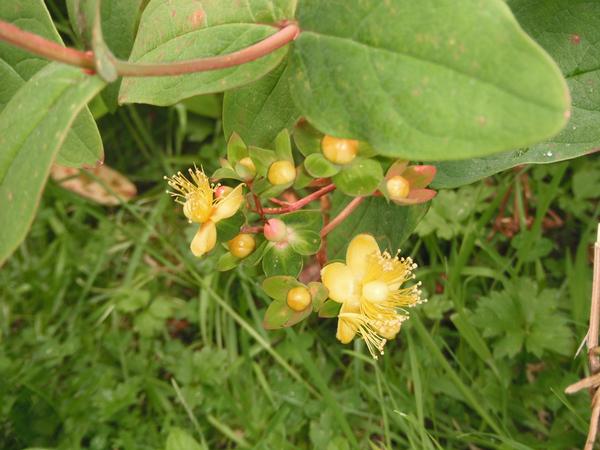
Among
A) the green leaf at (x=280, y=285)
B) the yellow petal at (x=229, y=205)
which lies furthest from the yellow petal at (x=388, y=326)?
the yellow petal at (x=229, y=205)

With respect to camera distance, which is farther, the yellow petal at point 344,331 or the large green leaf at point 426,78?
the yellow petal at point 344,331

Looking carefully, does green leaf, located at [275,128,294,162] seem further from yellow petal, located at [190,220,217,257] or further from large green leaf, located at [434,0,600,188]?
large green leaf, located at [434,0,600,188]

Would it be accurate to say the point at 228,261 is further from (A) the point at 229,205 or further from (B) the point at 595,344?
(B) the point at 595,344

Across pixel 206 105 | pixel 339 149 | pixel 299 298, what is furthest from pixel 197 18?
pixel 206 105

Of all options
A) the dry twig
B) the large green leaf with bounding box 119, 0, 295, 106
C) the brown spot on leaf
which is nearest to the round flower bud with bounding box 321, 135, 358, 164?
the large green leaf with bounding box 119, 0, 295, 106

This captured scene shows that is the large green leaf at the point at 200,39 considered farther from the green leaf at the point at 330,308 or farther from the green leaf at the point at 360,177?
the green leaf at the point at 330,308

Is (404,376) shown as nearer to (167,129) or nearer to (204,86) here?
(204,86)

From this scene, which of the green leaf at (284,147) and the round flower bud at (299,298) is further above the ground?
the green leaf at (284,147)
